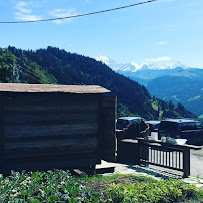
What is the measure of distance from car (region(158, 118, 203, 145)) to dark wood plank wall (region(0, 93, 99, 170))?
429 inches

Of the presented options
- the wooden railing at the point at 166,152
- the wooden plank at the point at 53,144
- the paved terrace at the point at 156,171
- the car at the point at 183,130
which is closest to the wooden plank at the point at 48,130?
the wooden plank at the point at 53,144

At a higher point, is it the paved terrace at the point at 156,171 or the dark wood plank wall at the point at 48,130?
the dark wood plank wall at the point at 48,130

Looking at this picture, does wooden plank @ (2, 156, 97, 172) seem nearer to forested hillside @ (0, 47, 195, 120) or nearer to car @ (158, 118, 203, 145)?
car @ (158, 118, 203, 145)

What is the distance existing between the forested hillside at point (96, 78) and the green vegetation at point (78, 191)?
309 feet

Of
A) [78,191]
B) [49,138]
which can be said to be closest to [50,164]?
[49,138]

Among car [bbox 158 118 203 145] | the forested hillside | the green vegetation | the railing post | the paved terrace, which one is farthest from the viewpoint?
the forested hillside

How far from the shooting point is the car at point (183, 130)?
20.6 meters

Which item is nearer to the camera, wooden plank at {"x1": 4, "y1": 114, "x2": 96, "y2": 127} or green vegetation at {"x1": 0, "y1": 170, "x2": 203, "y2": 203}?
green vegetation at {"x1": 0, "y1": 170, "x2": 203, "y2": 203}

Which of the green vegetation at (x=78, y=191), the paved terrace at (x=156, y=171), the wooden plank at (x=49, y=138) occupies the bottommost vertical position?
the paved terrace at (x=156, y=171)

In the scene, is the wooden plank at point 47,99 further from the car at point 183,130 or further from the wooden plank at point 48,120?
the car at point 183,130

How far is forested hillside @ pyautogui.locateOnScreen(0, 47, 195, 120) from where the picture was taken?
11928 centimetres

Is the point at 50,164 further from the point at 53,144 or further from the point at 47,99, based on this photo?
the point at 47,99

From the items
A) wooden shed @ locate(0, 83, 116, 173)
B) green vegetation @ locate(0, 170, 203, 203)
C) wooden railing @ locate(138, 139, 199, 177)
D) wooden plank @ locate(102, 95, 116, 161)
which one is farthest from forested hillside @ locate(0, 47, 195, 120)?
green vegetation @ locate(0, 170, 203, 203)

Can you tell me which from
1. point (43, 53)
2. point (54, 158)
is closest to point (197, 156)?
point (54, 158)
